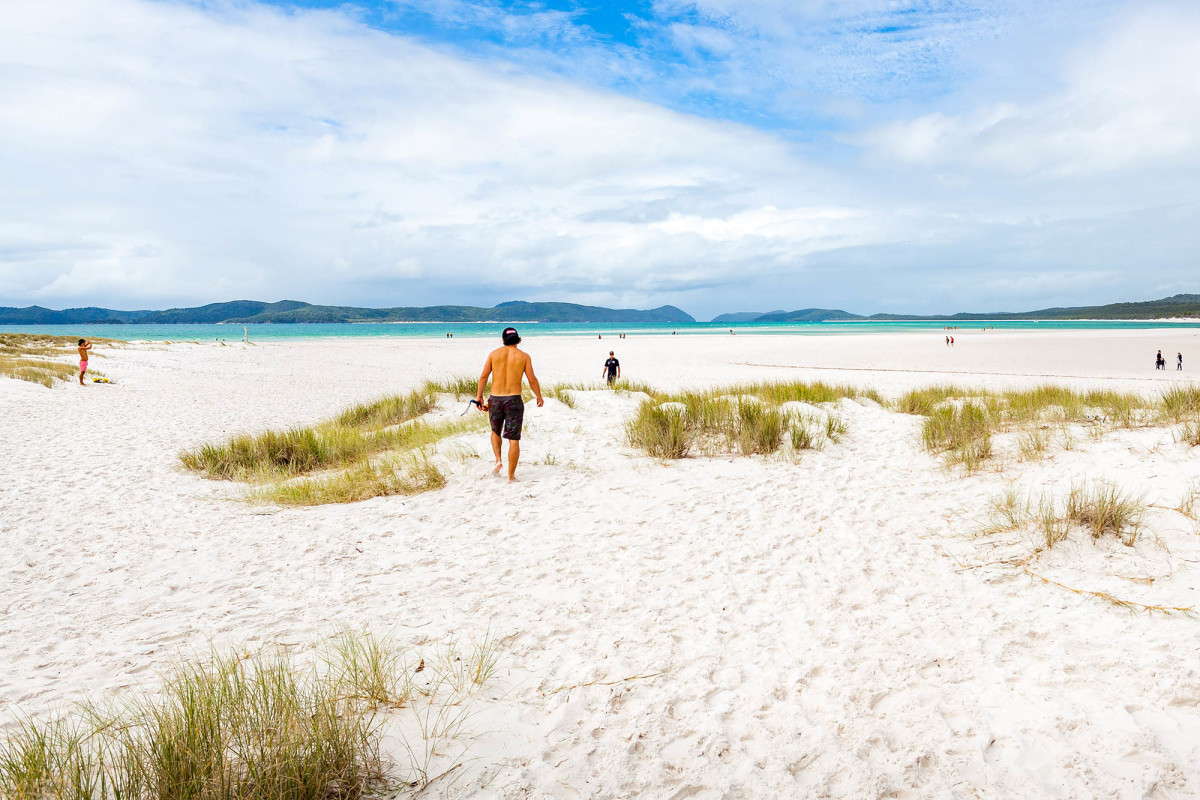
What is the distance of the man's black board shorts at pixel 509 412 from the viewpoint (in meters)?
7.44

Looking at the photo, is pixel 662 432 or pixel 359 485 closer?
pixel 359 485

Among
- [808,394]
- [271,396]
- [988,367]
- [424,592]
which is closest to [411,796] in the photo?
[424,592]

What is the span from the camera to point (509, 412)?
7488 millimetres

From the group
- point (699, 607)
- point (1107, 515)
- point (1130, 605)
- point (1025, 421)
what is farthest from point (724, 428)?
point (1130, 605)

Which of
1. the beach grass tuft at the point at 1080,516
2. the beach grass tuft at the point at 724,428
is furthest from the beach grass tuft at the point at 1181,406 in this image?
the beach grass tuft at the point at 724,428

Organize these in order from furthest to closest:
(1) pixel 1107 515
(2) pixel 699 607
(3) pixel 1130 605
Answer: (1) pixel 1107 515 → (2) pixel 699 607 → (3) pixel 1130 605

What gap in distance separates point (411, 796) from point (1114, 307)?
239m

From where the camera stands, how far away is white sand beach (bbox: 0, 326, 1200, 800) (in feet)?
8.95

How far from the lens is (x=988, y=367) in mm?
28141

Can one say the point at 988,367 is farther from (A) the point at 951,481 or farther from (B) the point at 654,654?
(B) the point at 654,654

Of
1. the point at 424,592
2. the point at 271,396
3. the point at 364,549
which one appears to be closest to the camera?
the point at 424,592

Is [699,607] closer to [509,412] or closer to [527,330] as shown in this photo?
[509,412]

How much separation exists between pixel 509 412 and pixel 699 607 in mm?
3902

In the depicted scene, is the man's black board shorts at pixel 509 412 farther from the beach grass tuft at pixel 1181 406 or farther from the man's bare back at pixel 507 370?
the beach grass tuft at pixel 1181 406
